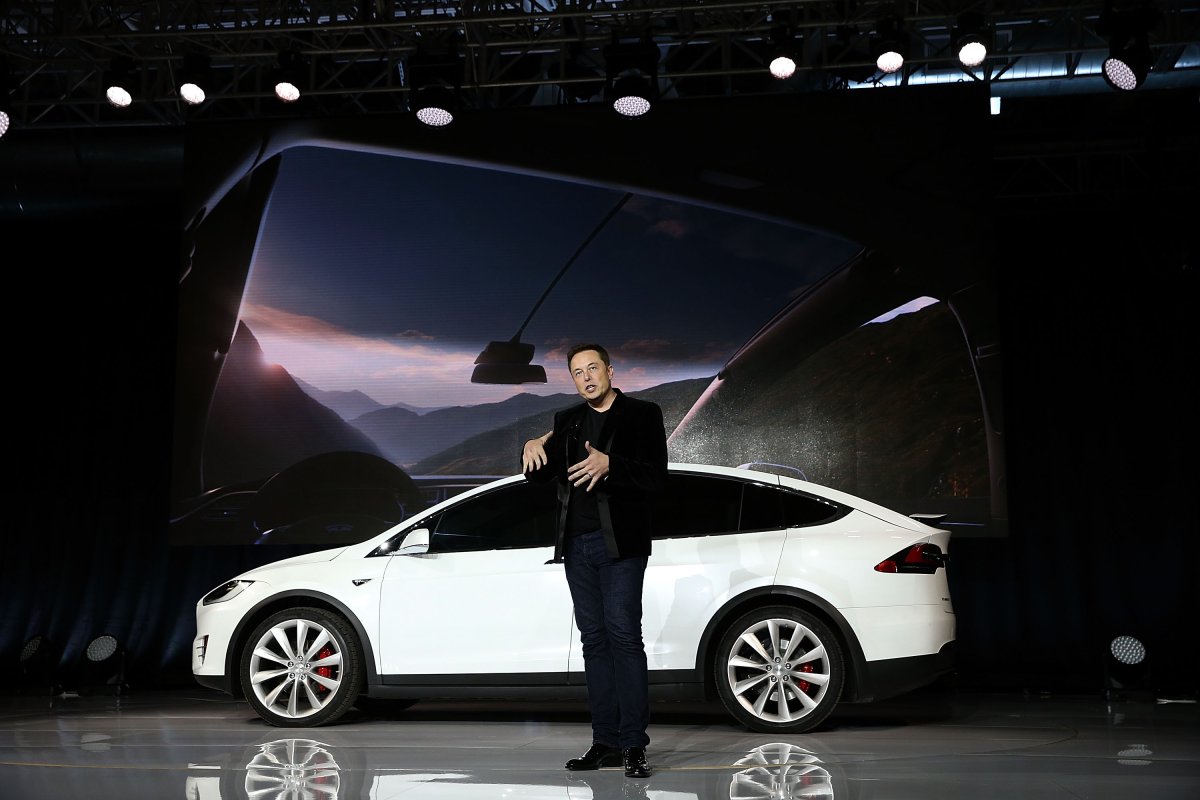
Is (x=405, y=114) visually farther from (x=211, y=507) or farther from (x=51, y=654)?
(x=51, y=654)

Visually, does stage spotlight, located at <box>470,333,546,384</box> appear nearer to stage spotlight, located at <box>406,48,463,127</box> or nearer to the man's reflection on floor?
stage spotlight, located at <box>406,48,463,127</box>

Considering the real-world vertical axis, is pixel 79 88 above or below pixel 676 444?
above

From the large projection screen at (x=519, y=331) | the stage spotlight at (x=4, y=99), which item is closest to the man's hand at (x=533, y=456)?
the large projection screen at (x=519, y=331)

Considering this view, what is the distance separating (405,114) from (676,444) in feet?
11.5

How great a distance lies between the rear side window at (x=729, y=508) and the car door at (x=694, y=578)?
1 cm

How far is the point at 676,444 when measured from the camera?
8445mm

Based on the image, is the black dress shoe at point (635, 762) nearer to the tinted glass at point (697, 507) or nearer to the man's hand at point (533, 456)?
the man's hand at point (533, 456)

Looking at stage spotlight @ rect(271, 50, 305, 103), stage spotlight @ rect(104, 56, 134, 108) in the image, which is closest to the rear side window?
stage spotlight @ rect(271, 50, 305, 103)

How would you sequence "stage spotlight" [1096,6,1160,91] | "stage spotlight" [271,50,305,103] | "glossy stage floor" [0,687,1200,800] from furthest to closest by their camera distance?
"stage spotlight" [271,50,305,103] → "stage spotlight" [1096,6,1160,91] → "glossy stage floor" [0,687,1200,800]

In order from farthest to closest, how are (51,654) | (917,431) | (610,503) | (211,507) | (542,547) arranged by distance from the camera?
(51,654) → (211,507) → (917,431) → (542,547) → (610,503)

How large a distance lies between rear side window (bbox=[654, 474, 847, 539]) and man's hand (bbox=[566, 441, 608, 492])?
76.6 inches

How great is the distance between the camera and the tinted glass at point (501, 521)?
623cm

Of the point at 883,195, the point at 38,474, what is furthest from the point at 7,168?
the point at 883,195

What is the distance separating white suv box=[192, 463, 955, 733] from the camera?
Result: 5832mm
